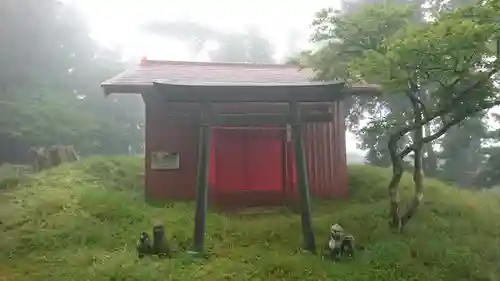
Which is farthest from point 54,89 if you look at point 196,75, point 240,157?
point 240,157

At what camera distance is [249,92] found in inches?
285

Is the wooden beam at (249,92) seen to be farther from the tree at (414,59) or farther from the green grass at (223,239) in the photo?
the green grass at (223,239)

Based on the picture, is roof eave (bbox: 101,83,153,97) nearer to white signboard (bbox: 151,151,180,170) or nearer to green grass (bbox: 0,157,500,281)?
white signboard (bbox: 151,151,180,170)

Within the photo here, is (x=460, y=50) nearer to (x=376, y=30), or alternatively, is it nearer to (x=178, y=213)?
(x=376, y=30)

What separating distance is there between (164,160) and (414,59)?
571cm

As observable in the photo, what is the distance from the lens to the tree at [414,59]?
6020mm

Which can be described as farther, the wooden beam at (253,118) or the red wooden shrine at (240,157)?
the red wooden shrine at (240,157)

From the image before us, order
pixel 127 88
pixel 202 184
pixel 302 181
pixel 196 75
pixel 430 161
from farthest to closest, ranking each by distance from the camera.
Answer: pixel 430 161 → pixel 196 75 → pixel 127 88 → pixel 302 181 → pixel 202 184

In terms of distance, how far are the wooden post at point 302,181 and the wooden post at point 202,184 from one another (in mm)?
1458

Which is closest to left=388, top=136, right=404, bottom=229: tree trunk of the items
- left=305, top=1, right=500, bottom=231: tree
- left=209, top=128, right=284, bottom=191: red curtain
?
left=305, top=1, right=500, bottom=231: tree

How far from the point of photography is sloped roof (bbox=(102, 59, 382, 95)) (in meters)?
8.99

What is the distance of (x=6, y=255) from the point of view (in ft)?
21.7

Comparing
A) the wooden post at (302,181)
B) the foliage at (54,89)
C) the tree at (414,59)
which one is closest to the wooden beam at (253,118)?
the wooden post at (302,181)

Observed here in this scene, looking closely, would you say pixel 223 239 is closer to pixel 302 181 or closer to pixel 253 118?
pixel 302 181
